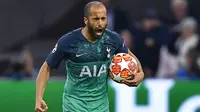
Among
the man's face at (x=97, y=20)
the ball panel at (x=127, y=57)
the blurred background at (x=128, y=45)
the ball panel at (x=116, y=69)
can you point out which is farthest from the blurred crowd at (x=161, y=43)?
the man's face at (x=97, y=20)

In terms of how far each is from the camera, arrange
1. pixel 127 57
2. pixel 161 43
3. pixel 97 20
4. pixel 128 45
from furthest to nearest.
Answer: pixel 161 43
pixel 128 45
pixel 127 57
pixel 97 20

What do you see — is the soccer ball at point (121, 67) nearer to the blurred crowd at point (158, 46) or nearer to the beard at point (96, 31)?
the beard at point (96, 31)

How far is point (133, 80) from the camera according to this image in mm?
7699

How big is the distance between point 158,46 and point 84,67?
430cm

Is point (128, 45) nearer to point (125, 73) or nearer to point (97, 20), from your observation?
point (125, 73)

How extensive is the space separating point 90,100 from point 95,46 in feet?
1.83

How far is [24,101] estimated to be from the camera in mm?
10648

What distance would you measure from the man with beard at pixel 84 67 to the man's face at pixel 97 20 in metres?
0.12

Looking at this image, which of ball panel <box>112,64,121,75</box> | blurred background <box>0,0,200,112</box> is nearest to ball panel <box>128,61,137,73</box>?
ball panel <box>112,64,121,75</box>

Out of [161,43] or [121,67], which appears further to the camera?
[161,43]

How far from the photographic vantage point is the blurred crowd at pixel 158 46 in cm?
1155

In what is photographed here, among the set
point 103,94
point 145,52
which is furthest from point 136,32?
point 103,94

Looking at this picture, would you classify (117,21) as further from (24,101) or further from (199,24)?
(24,101)

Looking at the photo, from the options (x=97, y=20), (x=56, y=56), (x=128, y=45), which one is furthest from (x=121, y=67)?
(x=128, y=45)
